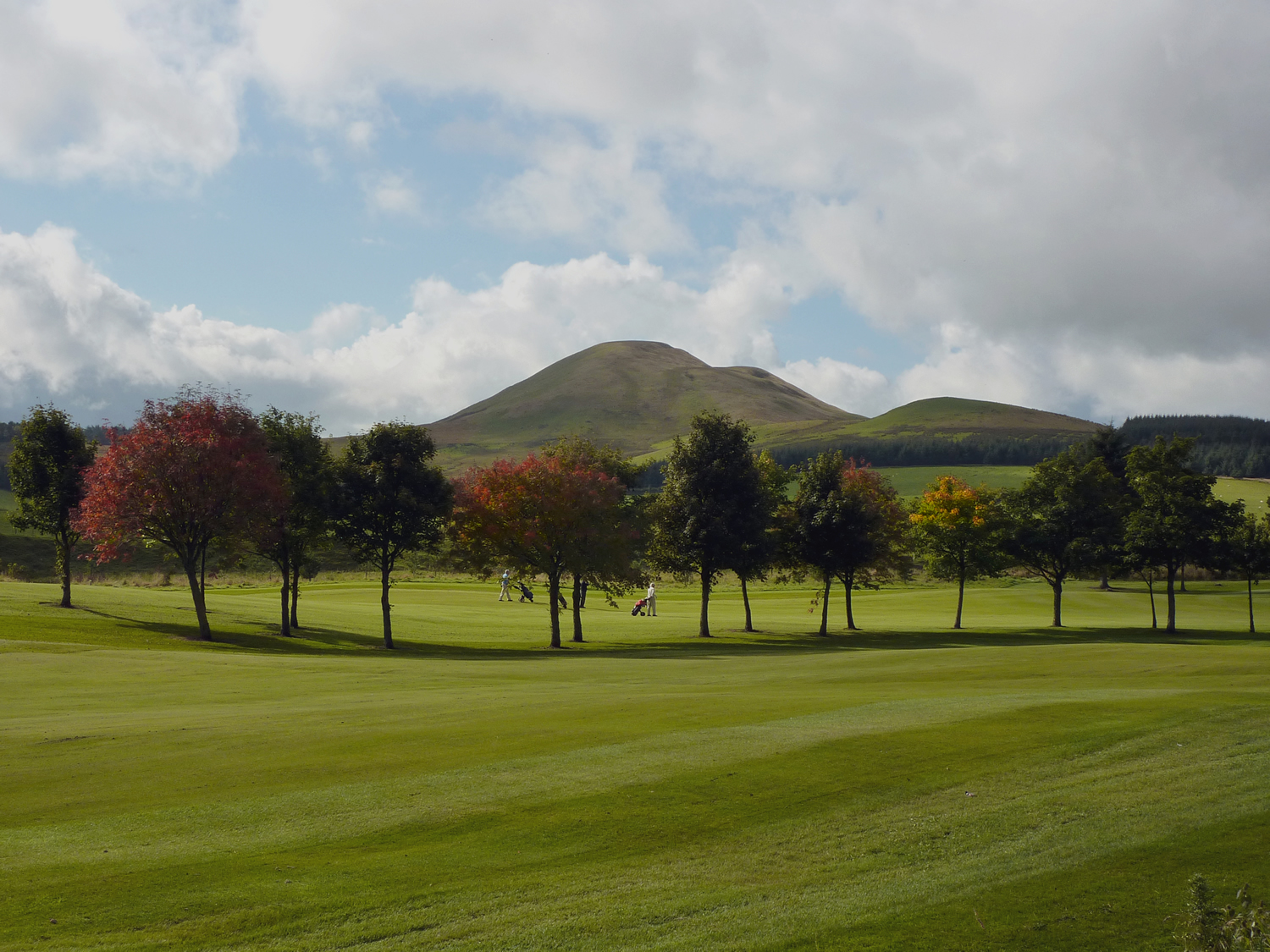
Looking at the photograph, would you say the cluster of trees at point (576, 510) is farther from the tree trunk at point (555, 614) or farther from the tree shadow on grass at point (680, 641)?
the tree shadow on grass at point (680, 641)

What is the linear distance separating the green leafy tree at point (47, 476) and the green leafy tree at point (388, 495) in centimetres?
1356

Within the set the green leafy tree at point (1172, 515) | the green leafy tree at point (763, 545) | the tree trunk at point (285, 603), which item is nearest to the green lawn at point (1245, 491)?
the green leafy tree at point (1172, 515)

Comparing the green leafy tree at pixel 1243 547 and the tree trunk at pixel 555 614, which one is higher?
the green leafy tree at pixel 1243 547

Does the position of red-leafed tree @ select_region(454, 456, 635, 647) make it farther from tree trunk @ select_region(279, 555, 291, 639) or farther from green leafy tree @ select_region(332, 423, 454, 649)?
tree trunk @ select_region(279, 555, 291, 639)

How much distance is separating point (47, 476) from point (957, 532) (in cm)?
5131

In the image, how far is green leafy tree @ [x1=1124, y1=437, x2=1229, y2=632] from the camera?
5559cm

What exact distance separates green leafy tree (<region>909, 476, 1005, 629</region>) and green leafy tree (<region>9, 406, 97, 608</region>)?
47.8 meters

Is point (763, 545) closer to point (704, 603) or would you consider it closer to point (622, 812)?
point (704, 603)

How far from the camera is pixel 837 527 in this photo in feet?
175

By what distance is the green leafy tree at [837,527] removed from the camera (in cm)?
5322

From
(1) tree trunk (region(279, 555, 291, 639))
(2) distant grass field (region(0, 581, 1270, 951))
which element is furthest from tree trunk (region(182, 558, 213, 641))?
(2) distant grass field (region(0, 581, 1270, 951))

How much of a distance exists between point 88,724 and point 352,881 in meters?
10.7

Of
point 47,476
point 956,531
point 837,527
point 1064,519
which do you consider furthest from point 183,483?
point 1064,519

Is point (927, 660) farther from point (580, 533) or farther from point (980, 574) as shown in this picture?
point (980, 574)
